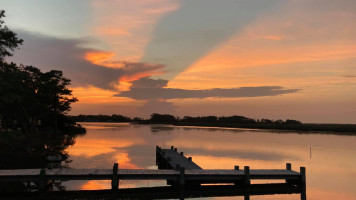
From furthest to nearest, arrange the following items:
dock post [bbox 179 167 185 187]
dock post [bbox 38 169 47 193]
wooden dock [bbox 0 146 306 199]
A: dock post [bbox 179 167 185 187]
wooden dock [bbox 0 146 306 199]
dock post [bbox 38 169 47 193]

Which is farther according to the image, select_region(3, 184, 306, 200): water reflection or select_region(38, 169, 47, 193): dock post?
select_region(3, 184, 306, 200): water reflection

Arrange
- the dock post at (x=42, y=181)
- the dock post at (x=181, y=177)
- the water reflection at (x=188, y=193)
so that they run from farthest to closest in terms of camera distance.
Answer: the dock post at (x=181, y=177) → the water reflection at (x=188, y=193) → the dock post at (x=42, y=181)

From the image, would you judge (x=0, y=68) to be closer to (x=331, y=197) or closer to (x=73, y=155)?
(x=73, y=155)

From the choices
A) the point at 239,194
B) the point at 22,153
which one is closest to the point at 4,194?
the point at 239,194

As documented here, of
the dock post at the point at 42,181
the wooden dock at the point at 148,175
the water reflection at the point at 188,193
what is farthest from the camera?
the water reflection at the point at 188,193

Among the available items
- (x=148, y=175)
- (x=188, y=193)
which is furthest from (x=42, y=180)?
(x=188, y=193)

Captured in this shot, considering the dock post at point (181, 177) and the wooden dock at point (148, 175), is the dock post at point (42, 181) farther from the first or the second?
the dock post at point (181, 177)

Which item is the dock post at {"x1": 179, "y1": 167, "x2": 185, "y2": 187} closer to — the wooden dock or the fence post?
the wooden dock

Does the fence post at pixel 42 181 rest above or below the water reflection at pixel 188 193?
above

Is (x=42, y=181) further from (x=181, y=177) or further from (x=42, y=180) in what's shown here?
(x=181, y=177)

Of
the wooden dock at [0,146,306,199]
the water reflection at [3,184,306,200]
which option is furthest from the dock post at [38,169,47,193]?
the water reflection at [3,184,306,200]

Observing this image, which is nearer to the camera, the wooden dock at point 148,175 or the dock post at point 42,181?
the dock post at point 42,181

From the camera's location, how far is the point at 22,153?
4128 cm

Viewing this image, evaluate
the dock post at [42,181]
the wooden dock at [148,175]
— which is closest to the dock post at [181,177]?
the wooden dock at [148,175]
